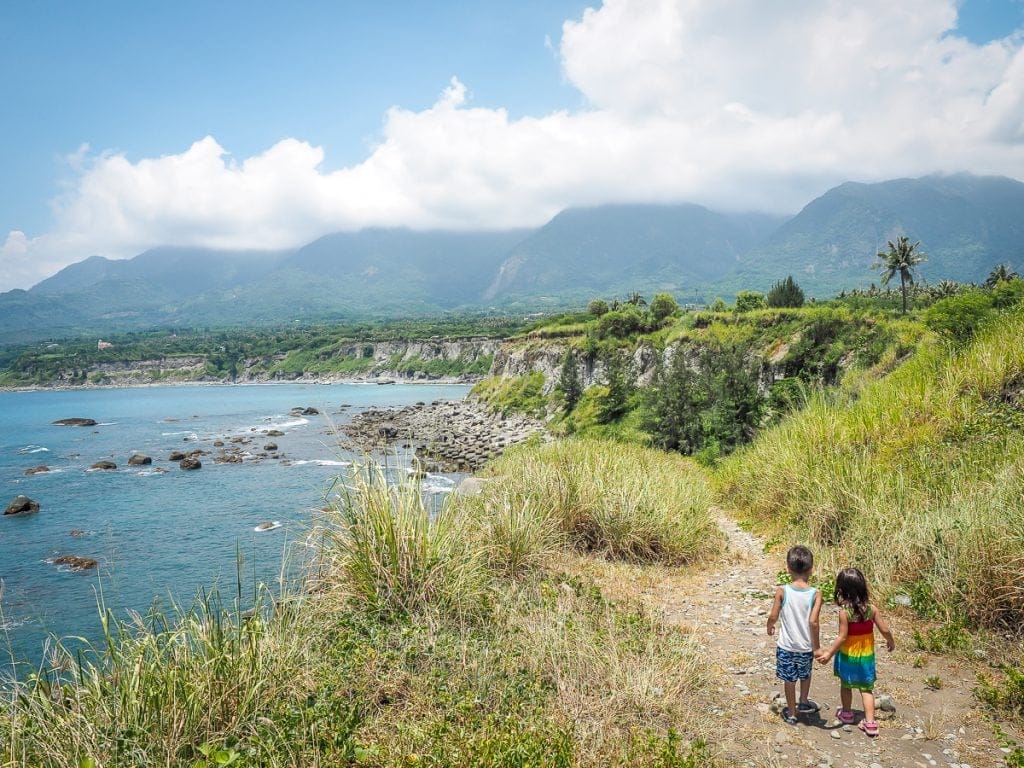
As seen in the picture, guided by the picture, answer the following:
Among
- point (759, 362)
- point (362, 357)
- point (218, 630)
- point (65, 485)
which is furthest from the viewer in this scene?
point (362, 357)

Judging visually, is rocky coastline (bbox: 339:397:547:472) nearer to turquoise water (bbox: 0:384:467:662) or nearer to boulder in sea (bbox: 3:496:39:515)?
turquoise water (bbox: 0:384:467:662)

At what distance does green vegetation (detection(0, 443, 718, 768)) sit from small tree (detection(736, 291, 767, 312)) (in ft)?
159

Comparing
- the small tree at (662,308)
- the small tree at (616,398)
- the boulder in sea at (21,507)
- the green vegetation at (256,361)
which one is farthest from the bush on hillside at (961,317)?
the green vegetation at (256,361)

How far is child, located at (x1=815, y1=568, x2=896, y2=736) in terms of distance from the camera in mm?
4281

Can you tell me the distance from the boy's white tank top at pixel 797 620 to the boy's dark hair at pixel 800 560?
0.48ft

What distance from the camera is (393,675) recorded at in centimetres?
451

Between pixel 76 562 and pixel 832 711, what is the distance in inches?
1050

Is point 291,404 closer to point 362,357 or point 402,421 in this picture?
point 402,421

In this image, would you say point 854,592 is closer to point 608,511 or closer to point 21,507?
point 608,511

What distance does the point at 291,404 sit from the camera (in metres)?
88.6

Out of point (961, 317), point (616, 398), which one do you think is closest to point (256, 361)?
point (616, 398)

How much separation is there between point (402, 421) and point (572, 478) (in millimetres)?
54164

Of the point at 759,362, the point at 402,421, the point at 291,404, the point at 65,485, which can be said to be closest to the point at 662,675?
the point at 759,362

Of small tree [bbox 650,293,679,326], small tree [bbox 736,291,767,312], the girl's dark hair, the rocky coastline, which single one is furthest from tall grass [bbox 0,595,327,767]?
small tree [bbox 650,293,679,326]
